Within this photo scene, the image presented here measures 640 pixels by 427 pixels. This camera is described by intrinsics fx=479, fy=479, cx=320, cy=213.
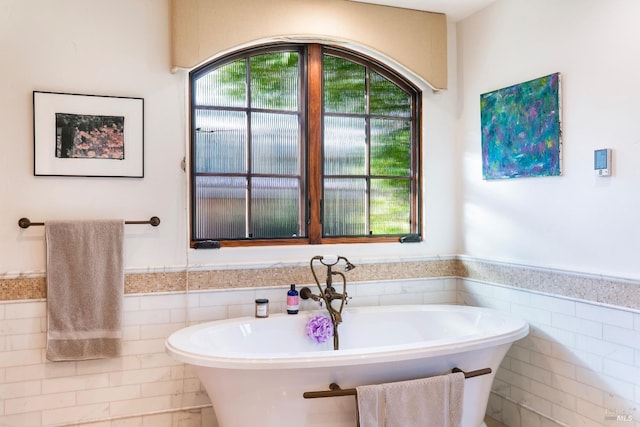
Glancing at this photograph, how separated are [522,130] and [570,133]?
30 centimetres

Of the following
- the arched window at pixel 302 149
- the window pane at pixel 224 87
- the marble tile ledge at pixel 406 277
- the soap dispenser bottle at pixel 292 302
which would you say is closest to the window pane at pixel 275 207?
the arched window at pixel 302 149

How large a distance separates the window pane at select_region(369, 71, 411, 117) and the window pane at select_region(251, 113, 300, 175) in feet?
1.91

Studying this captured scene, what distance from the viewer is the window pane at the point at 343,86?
3.17 metres

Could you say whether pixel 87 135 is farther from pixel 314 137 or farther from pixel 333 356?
pixel 333 356

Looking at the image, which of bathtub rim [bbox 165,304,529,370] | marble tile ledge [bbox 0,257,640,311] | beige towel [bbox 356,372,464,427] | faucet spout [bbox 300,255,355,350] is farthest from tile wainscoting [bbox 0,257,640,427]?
beige towel [bbox 356,372,464,427]

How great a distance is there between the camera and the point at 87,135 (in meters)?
2.61

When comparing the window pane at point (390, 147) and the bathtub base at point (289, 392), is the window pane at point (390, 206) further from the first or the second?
the bathtub base at point (289, 392)

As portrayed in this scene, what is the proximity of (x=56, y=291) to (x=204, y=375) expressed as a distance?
0.97 meters

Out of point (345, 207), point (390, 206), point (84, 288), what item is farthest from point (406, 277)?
point (84, 288)

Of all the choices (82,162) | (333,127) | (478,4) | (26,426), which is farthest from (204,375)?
(478,4)

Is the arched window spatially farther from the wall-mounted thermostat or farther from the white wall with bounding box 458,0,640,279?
the wall-mounted thermostat

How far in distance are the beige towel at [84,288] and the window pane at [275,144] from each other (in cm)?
92

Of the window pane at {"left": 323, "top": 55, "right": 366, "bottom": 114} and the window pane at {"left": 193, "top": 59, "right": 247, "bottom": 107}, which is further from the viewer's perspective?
the window pane at {"left": 323, "top": 55, "right": 366, "bottom": 114}

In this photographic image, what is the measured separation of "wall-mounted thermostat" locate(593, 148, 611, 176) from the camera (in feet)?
7.68
